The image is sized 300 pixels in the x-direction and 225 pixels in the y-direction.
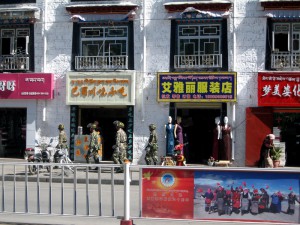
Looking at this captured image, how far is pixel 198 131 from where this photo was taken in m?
22.4

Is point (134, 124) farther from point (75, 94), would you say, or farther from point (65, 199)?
point (65, 199)

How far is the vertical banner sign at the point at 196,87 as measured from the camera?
2117 cm

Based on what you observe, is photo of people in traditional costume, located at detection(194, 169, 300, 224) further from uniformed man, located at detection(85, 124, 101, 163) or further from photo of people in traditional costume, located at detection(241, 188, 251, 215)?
uniformed man, located at detection(85, 124, 101, 163)

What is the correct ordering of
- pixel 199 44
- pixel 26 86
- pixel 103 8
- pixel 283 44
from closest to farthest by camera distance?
pixel 283 44 → pixel 199 44 → pixel 103 8 → pixel 26 86

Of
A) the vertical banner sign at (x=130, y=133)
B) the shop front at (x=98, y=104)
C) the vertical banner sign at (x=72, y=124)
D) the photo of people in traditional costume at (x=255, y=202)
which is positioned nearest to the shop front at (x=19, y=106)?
the vertical banner sign at (x=72, y=124)

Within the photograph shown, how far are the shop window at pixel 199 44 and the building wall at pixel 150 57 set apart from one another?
0.29m

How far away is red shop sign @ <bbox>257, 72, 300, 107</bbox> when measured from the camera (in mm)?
20781

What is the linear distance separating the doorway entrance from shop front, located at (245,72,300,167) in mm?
1576

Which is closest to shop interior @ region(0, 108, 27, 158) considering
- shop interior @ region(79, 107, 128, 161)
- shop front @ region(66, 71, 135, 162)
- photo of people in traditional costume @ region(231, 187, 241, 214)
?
shop front @ region(66, 71, 135, 162)

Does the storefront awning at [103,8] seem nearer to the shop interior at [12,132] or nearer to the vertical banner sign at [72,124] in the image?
the vertical banner sign at [72,124]

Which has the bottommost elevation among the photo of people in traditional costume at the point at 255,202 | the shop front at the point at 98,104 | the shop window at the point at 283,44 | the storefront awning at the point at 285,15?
the photo of people in traditional costume at the point at 255,202

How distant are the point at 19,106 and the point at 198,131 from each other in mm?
7055

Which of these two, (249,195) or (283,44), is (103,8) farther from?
(249,195)

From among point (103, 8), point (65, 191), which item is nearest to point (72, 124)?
point (103, 8)
